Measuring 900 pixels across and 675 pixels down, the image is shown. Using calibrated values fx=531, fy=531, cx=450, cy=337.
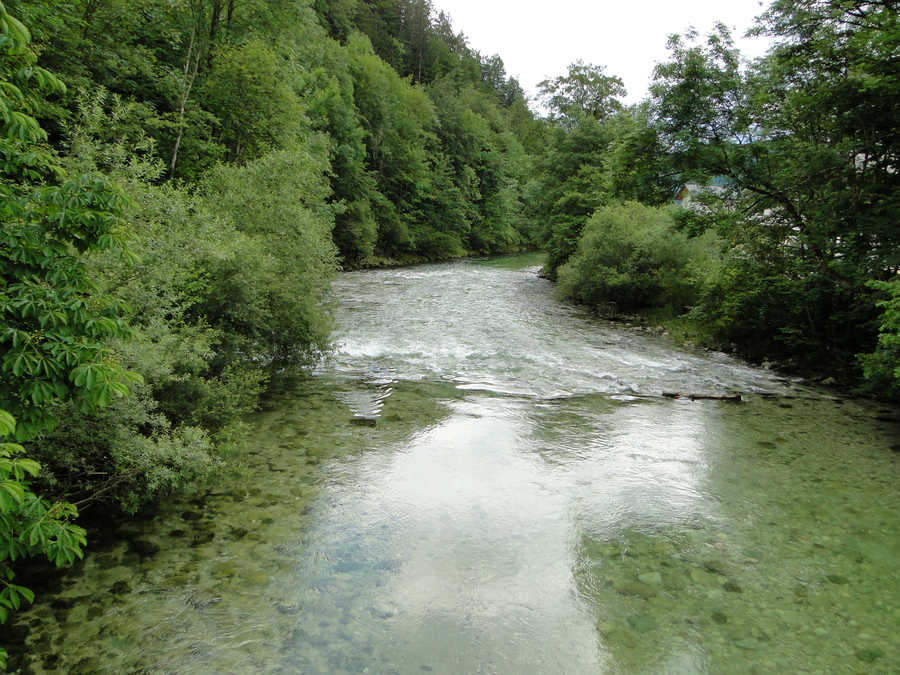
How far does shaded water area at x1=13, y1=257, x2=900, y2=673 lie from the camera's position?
13.3 feet

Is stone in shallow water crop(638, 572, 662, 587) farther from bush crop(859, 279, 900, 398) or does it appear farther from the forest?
bush crop(859, 279, 900, 398)

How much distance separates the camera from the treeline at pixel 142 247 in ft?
A: 10.3

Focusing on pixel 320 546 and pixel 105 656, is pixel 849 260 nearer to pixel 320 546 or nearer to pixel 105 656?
pixel 320 546

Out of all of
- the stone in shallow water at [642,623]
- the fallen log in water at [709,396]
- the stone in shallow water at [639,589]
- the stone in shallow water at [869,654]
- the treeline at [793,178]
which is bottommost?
the stone in shallow water at [642,623]

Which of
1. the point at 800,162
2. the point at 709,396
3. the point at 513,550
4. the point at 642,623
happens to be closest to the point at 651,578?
the point at 642,623

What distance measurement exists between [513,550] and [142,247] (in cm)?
552

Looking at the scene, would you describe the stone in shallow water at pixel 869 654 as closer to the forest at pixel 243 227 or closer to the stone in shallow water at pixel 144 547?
the forest at pixel 243 227

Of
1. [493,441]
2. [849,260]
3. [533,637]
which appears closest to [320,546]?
[533,637]

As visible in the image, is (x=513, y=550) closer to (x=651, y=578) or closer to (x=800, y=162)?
(x=651, y=578)

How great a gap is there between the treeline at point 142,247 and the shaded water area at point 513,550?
2.30 ft

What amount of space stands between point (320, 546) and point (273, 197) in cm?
844

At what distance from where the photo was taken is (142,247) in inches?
252

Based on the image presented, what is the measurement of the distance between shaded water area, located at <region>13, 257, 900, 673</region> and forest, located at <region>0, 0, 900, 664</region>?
71 cm

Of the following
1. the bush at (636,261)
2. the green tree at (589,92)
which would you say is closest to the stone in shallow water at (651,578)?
the bush at (636,261)
